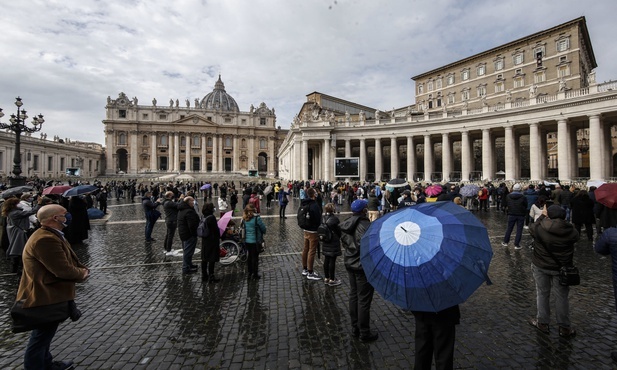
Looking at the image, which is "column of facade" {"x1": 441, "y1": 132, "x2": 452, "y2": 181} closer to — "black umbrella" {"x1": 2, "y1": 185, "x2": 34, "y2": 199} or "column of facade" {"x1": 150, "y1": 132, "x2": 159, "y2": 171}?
"black umbrella" {"x1": 2, "y1": 185, "x2": 34, "y2": 199}

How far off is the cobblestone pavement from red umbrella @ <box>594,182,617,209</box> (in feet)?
4.94

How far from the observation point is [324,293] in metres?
5.37

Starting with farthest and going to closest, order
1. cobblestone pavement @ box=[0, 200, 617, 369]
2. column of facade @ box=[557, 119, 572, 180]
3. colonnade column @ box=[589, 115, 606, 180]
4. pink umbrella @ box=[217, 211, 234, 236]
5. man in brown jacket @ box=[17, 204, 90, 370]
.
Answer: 1. column of facade @ box=[557, 119, 572, 180]
2. colonnade column @ box=[589, 115, 606, 180]
3. pink umbrella @ box=[217, 211, 234, 236]
4. cobblestone pavement @ box=[0, 200, 617, 369]
5. man in brown jacket @ box=[17, 204, 90, 370]

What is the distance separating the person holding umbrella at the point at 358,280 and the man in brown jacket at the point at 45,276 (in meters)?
3.04

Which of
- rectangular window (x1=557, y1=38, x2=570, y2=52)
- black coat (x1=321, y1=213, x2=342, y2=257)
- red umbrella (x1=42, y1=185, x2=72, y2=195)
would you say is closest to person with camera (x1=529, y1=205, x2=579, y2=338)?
black coat (x1=321, y1=213, x2=342, y2=257)

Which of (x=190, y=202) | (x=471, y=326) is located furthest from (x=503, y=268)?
(x=190, y=202)

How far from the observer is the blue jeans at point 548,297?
12.4 feet

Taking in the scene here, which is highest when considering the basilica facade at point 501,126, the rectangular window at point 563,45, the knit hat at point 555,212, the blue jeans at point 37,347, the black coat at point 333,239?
the rectangular window at point 563,45

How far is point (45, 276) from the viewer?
9.70 feet

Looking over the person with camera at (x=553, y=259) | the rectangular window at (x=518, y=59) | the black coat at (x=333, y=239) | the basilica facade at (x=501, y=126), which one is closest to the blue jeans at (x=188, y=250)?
the black coat at (x=333, y=239)

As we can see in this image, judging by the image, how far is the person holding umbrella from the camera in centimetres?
376

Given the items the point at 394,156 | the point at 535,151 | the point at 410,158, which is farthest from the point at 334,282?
the point at 394,156

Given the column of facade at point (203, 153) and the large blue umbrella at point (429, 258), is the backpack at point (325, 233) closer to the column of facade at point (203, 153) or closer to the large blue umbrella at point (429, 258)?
the large blue umbrella at point (429, 258)

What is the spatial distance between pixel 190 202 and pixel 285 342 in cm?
396
